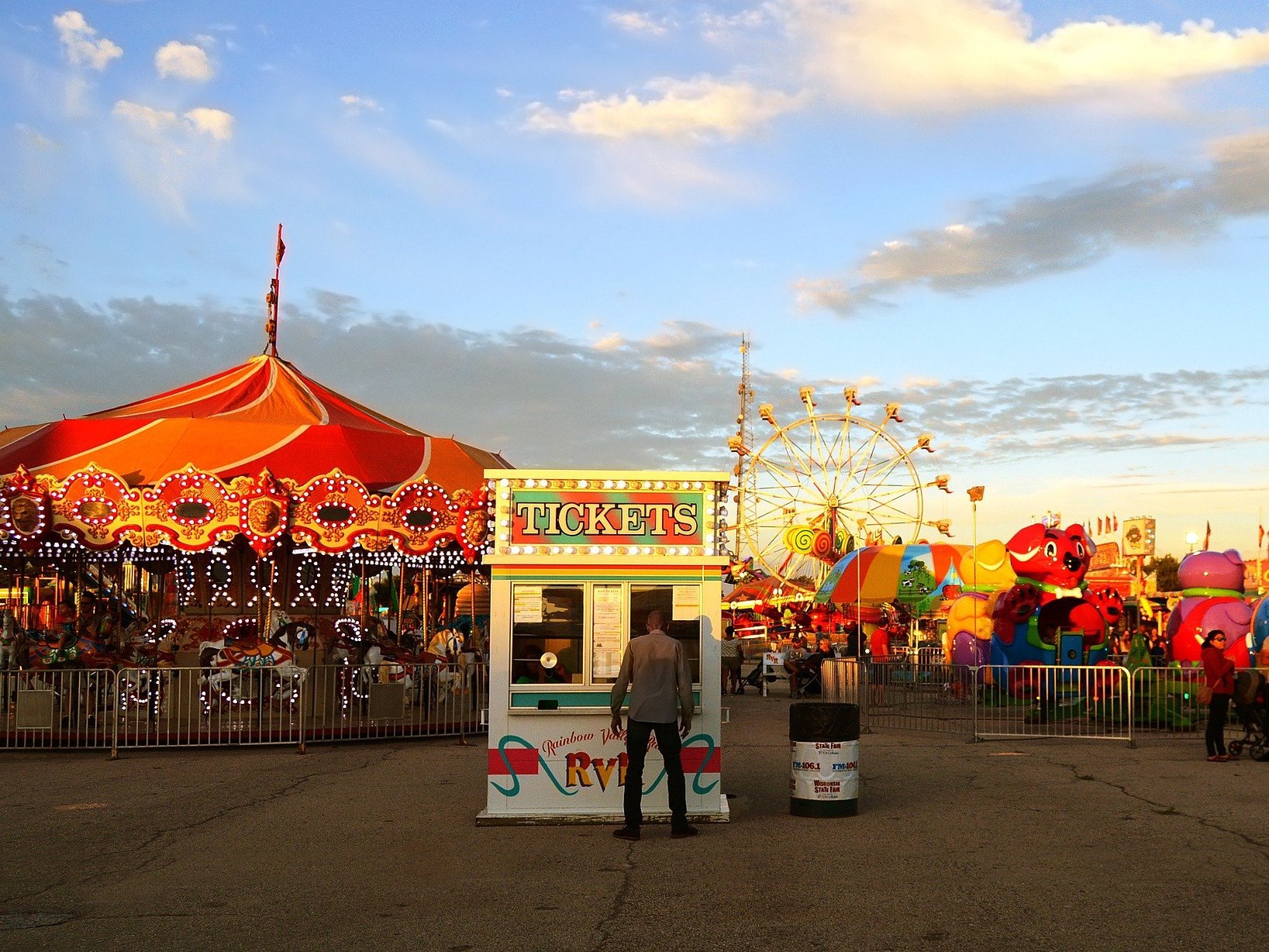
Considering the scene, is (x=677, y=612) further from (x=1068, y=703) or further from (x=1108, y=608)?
(x=1108, y=608)

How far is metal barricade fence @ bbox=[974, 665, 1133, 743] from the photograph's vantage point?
641 inches

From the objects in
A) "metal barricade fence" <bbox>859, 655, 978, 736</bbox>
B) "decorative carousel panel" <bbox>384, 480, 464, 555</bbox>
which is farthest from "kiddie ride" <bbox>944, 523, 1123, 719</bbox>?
"decorative carousel panel" <bbox>384, 480, 464, 555</bbox>

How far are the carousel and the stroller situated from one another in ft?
31.5

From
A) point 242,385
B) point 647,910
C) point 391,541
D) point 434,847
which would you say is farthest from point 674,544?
point 242,385

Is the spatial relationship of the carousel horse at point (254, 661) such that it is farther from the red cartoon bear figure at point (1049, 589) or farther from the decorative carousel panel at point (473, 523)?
the red cartoon bear figure at point (1049, 589)

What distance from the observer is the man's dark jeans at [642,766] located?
9.38m

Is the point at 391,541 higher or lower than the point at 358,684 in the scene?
higher

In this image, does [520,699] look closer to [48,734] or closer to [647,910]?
[647,910]

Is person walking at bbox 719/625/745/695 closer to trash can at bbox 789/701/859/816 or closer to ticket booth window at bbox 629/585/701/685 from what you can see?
trash can at bbox 789/701/859/816

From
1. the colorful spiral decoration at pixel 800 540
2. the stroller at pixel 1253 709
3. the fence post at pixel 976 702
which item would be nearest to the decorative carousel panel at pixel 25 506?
the fence post at pixel 976 702

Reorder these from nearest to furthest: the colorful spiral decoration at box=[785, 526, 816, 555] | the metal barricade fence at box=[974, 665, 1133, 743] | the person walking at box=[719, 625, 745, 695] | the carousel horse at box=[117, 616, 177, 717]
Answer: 1. the carousel horse at box=[117, 616, 177, 717]
2. the metal barricade fence at box=[974, 665, 1133, 743]
3. the person walking at box=[719, 625, 745, 695]
4. the colorful spiral decoration at box=[785, 526, 816, 555]

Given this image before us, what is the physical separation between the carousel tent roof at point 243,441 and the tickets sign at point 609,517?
13907mm

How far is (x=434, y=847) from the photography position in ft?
29.4

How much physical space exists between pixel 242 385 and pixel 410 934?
2342 centimetres
